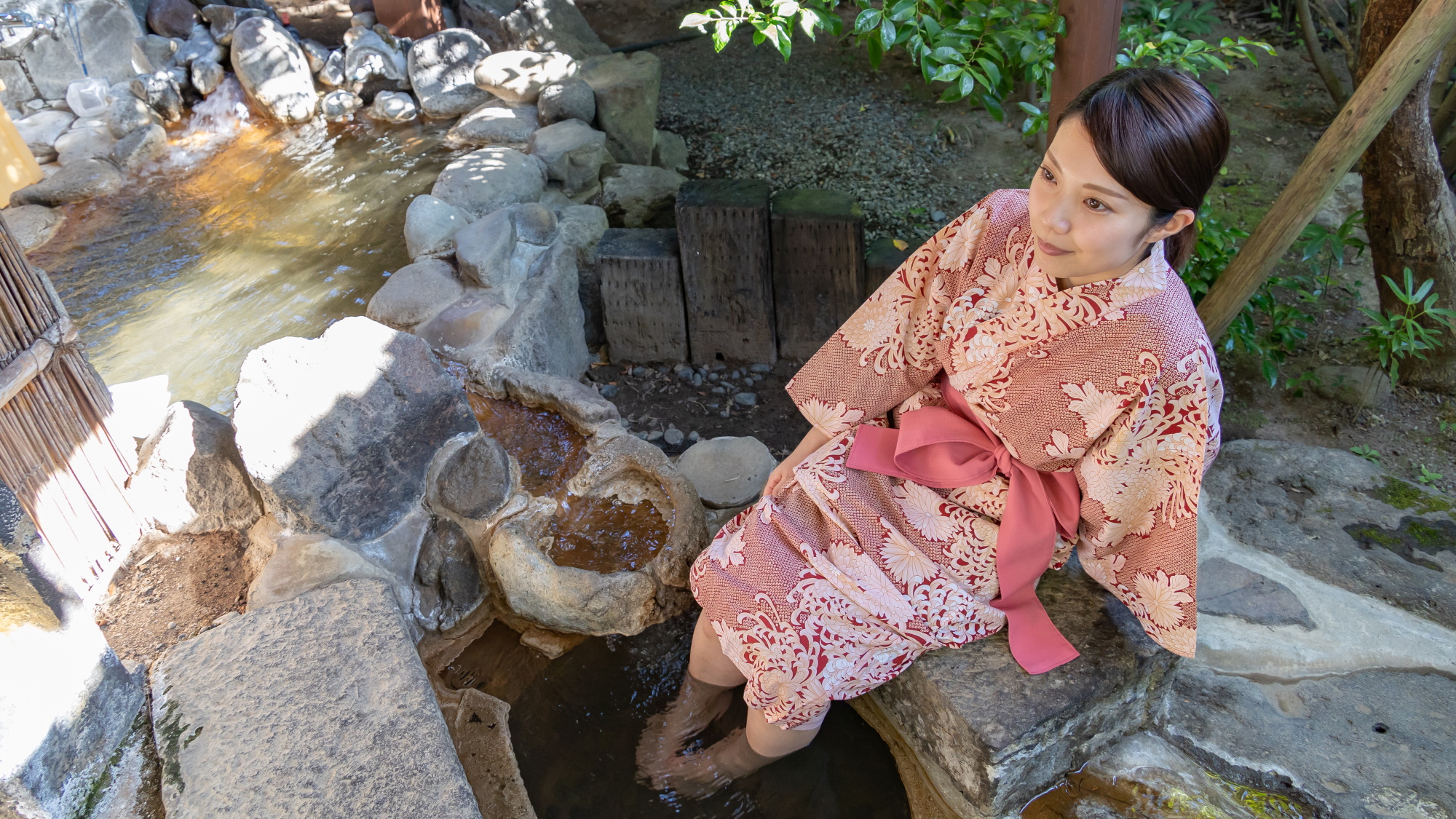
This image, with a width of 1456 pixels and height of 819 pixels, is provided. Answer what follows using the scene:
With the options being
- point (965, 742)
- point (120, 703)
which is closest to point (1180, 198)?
point (965, 742)

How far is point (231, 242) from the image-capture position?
15.1 feet

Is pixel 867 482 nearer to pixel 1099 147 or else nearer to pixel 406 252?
pixel 1099 147

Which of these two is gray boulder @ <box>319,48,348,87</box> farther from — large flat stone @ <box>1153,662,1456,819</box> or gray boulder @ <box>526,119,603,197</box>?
large flat stone @ <box>1153,662,1456,819</box>

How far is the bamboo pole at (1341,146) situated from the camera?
240 cm

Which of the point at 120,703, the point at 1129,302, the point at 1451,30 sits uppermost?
the point at 1451,30

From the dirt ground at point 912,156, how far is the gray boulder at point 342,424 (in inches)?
51.8

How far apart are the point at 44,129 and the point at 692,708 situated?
221 inches

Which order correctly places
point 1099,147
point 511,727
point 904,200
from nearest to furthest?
point 1099,147 < point 511,727 < point 904,200

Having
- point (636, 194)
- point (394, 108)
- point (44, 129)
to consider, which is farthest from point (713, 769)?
point (44, 129)

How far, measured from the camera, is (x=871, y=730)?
100 inches

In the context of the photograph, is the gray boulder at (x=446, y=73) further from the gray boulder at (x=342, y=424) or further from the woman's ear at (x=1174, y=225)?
the woman's ear at (x=1174, y=225)

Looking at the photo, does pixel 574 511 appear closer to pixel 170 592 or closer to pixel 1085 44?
pixel 170 592

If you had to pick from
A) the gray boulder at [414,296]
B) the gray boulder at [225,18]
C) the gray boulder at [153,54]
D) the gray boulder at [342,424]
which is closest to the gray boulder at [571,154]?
the gray boulder at [414,296]

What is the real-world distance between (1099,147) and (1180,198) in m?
0.18
